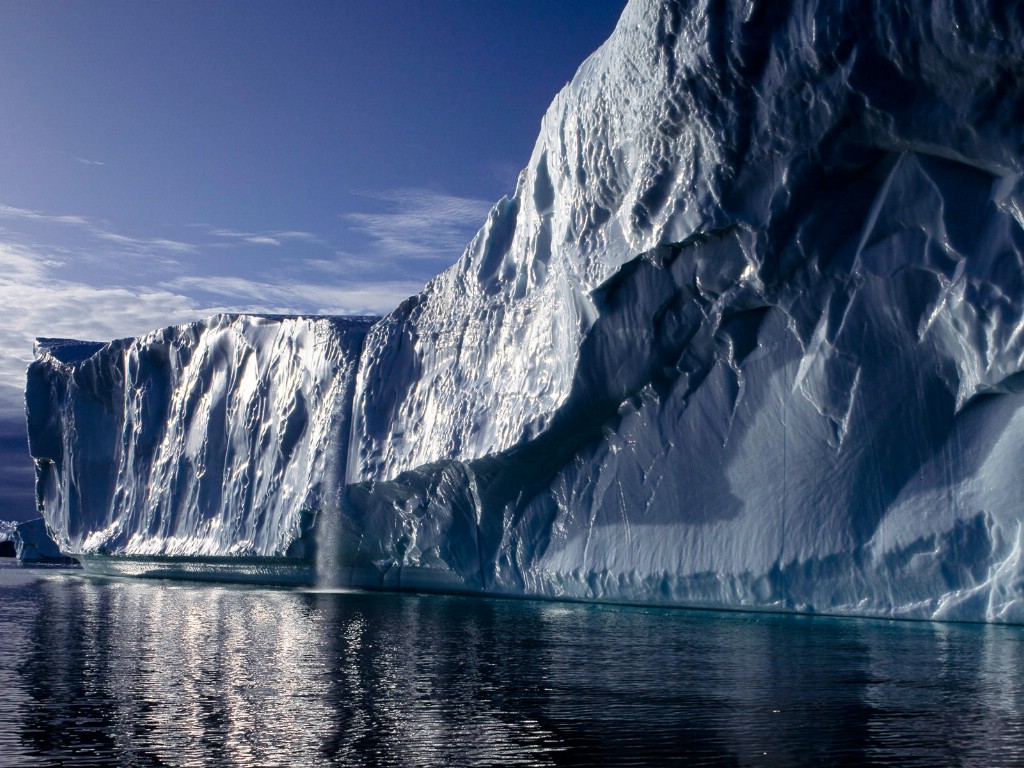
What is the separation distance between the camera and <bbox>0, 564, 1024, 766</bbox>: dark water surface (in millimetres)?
3959

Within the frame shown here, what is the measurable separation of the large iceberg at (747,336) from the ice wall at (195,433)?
7.03ft

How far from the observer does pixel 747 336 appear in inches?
404

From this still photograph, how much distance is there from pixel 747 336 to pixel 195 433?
42.2ft

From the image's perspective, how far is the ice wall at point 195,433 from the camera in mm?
16922

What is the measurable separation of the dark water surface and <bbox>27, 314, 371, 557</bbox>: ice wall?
754 centimetres

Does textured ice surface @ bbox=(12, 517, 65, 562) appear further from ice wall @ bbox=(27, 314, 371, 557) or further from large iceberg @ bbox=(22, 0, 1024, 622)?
large iceberg @ bbox=(22, 0, 1024, 622)

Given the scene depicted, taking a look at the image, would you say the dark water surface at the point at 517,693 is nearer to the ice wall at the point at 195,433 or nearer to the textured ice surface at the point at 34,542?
the ice wall at the point at 195,433

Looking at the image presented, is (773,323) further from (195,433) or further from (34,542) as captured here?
(34,542)

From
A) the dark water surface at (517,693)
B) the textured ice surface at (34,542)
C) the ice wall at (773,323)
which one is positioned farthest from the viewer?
the textured ice surface at (34,542)

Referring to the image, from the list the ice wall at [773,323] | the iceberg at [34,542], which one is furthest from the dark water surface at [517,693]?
the iceberg at [34,542]

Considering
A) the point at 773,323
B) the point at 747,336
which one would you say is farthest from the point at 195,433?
the point at 773,323

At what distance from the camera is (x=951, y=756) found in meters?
3.73

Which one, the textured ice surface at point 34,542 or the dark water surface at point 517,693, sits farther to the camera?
the textured ice surface at point 34,542

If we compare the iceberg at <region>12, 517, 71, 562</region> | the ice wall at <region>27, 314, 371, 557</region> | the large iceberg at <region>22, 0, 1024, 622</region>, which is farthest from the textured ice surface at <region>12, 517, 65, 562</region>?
the large iceberg at <region>22, 0, 1024, 622</region>
